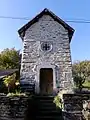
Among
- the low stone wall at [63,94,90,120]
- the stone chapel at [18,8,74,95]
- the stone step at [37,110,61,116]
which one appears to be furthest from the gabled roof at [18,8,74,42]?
the low stone wall at [63,94,90,120]

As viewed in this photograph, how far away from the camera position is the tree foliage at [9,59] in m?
26.4

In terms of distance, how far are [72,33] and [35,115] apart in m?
8.09

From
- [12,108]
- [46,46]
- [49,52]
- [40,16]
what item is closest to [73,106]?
[12,108]

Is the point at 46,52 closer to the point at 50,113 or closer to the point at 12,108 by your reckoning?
the point at 50,113

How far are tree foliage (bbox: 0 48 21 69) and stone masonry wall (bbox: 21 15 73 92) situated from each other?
12.6 meters

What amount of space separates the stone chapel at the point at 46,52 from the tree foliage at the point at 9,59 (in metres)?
11.8

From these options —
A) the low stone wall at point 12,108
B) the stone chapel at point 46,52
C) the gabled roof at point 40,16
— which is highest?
the gabled roof at point 40,16

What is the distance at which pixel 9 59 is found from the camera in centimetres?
2683

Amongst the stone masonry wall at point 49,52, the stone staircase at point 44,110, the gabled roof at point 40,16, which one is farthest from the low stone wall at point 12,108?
the gabled roof at point 40,16

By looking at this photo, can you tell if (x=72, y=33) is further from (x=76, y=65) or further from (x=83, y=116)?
(x=76, y=65)

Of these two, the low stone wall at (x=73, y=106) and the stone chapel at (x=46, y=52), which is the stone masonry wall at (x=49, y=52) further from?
the low stone wall at (x=73, y=106)

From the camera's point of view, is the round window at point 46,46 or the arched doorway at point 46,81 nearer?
the round window at point 46,46

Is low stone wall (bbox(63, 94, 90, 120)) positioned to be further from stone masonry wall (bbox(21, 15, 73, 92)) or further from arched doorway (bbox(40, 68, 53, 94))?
arched doorway (bbox(40, 68, 53, 94))

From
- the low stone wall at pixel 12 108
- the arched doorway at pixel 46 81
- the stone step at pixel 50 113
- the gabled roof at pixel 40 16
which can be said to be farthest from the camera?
the arched doorway at pixel 46 81
